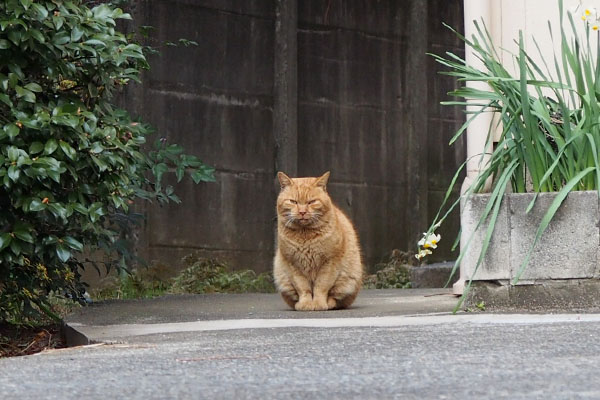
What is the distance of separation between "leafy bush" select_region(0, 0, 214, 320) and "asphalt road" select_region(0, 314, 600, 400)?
0.78 m

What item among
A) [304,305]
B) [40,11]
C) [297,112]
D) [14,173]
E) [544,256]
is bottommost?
[304,305]

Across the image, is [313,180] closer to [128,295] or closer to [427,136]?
[128,295]

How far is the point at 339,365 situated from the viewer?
3.85 metres

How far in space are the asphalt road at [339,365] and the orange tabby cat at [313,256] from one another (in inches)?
63.8

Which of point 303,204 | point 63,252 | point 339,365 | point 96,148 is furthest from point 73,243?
point 339,365

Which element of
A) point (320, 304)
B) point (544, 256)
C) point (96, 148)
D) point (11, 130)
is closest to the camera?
point (11, 130)

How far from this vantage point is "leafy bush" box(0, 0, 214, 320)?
5.34 m

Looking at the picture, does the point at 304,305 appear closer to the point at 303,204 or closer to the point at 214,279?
the point at 303,204

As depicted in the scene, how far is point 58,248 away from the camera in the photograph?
553cm

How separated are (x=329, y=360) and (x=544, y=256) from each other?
6.63 ft

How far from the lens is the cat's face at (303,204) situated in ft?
22.7

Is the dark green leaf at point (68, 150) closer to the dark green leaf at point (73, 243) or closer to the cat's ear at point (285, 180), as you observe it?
the dark green leaf at point (73, 243)

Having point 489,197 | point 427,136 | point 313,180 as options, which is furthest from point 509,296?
point 427,136

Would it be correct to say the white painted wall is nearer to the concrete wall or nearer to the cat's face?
the cat's face
